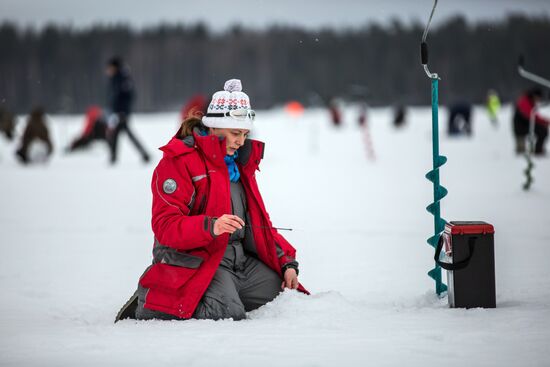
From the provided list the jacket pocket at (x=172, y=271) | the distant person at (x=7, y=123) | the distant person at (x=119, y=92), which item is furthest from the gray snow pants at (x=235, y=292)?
the distant person at (x=7, y=123)

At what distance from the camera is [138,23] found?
293 ft

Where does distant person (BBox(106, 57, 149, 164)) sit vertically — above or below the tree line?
below

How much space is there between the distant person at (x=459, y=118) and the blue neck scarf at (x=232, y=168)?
19.3 m

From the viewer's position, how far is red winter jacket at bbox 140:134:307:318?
3.39m

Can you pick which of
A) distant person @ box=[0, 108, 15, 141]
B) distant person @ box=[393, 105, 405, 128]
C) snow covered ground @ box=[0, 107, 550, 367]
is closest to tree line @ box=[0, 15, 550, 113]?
distant person @ box=[393, 105, 405, 128]

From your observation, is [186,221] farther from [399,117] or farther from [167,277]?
[399,117]

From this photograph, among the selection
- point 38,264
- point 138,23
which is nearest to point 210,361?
point 38,264

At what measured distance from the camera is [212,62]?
83.3 m

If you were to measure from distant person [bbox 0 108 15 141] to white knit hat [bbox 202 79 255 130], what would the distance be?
1865 centimetres

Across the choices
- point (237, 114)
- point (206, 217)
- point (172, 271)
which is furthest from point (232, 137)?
point (172, 271)

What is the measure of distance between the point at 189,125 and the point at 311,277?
188 centimetres

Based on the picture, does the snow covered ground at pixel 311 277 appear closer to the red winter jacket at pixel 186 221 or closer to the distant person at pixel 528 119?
the red winter jacket at pixel 186 221

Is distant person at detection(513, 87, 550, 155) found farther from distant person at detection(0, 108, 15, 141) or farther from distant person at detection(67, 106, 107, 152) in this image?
distant person at detection(0, 108, 15, 141)

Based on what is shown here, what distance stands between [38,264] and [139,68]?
76220 millimetres
